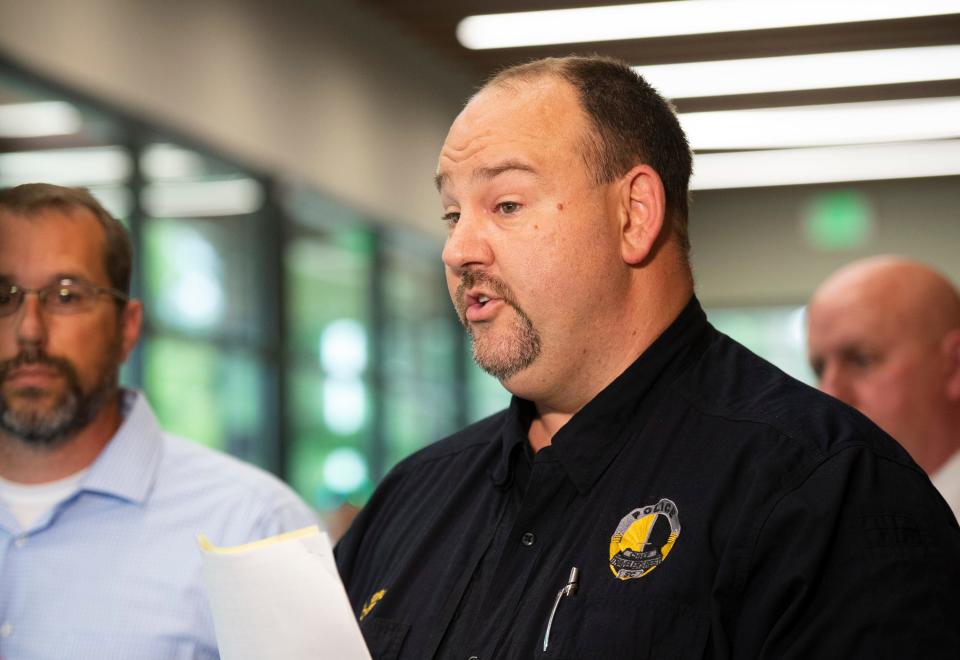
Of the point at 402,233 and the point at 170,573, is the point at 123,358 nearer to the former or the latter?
the point at 170,573

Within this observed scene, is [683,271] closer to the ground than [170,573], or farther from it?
farther from it

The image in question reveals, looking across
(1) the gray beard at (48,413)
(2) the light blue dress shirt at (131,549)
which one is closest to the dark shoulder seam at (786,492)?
(2) the light blue dress shirt at (131,549)

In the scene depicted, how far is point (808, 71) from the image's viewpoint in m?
8.76

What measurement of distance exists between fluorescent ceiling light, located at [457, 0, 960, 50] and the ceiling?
0.43 feet

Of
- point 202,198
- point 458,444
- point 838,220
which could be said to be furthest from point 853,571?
point 838,220

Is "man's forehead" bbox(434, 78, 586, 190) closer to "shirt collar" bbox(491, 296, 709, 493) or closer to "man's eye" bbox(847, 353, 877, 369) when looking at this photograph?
"shirt collar" bbox(491, 296, 709, 493)

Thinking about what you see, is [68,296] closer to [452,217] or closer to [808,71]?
[452,217]

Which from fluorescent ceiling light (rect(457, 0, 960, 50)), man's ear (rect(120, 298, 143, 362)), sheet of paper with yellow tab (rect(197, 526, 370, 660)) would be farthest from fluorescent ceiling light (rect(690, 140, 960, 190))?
sheet of paper with yellow tab (rect(197, 526, 370, 660))

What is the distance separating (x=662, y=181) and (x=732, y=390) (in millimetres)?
333

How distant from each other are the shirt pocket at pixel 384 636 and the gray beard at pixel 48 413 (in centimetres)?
91

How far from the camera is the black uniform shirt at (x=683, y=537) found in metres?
1.32

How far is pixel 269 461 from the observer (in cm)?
777

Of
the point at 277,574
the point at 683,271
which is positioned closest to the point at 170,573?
the point at 277,574

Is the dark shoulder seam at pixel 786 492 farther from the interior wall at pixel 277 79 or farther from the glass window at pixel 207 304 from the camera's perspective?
the glass window at pixel 207 304
